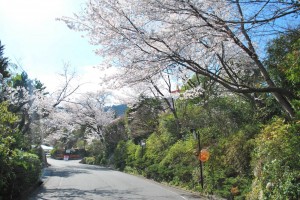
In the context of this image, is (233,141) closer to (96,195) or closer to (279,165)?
(279,165)

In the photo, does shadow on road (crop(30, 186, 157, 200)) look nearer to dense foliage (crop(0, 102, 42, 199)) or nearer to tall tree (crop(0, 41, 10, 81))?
dense foliage (crop(0, 102, 42, 199))

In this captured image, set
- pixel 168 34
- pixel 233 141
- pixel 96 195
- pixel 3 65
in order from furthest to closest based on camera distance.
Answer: pixel 3 65, pixel 96 195, pixel 233 141, pixel 168 34

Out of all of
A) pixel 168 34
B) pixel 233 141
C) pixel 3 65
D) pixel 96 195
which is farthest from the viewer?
pixel 3 65

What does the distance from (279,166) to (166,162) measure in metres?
12.5

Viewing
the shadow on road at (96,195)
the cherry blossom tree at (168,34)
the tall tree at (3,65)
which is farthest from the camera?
the tall tree at (3,65)

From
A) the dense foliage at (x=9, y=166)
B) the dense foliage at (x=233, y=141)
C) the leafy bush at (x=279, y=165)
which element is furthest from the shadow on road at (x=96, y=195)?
the leafy bush at (x=279, y=165)

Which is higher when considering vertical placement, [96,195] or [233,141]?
[233,141]

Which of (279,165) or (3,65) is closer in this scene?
(279,165)

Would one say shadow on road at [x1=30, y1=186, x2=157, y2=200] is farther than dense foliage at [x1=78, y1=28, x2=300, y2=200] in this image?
Yes

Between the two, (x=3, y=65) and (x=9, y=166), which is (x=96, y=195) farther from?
(x=3, y=65)

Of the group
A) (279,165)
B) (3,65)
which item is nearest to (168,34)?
(279,165)

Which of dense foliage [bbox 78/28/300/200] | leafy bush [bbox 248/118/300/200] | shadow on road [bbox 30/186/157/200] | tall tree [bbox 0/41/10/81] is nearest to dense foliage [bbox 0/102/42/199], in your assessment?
shadow on road [bbox 30/186/157/200]

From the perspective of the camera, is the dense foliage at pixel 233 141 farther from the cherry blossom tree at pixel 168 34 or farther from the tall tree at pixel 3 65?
the tall tree at pixel 3 65

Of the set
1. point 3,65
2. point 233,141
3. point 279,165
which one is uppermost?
point 3,65
